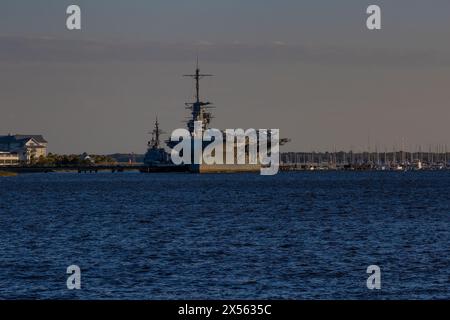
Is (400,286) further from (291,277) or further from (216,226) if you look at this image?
(216,226)

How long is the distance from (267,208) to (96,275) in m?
47.0

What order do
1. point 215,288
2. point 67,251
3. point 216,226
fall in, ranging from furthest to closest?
point 216,226, point 67,251, point 215,288

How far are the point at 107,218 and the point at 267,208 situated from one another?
56.1 feet

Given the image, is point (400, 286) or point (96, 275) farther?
point (96, 275)

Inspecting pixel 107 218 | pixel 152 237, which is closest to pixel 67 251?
pixel 152 237

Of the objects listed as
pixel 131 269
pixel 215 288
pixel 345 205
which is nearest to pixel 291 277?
pixel 215 288

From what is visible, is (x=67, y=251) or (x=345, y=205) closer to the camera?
(x=67, y=251)

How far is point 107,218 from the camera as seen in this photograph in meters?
65.5

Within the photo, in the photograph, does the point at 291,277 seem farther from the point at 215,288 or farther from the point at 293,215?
the point at 293,215
